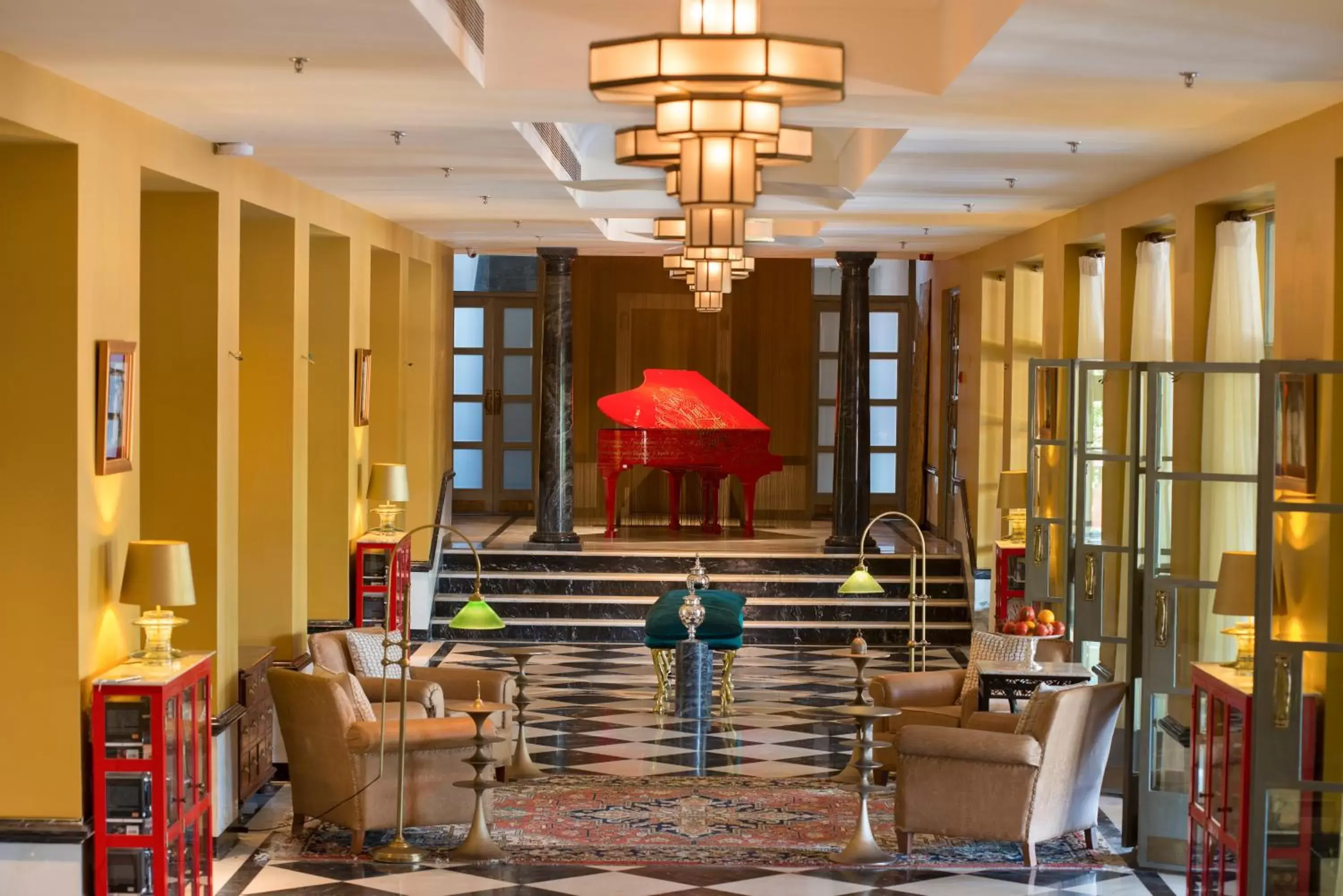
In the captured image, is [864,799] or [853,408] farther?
[853,408]

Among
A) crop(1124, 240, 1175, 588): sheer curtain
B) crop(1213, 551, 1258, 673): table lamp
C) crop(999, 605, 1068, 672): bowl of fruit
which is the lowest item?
crop(999, 605, 1068, 672): bowl of fruit

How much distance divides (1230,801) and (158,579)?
4.31m

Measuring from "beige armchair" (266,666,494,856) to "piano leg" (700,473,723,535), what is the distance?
32.2 ft

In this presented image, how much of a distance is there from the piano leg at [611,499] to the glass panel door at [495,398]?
269 centimetres

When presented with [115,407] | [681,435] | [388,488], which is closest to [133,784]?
[115,407]

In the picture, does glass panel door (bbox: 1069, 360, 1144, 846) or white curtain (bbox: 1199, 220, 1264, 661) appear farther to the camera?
white curtain (bbox: 1199, 220, 1264, 661)

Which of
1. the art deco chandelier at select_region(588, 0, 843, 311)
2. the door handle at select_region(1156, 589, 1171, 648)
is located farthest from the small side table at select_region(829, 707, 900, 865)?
the art deco chandelier at select_region(588, 0, 843, 311)

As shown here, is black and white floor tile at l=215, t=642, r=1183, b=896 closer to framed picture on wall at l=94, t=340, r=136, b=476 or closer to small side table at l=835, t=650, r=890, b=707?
small side table at l=835, t=650, r=890, b=707

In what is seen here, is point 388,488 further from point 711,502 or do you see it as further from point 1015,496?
point 711,502

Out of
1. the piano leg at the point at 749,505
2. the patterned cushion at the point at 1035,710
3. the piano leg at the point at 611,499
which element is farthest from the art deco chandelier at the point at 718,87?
the piano leg at the point at 749,505

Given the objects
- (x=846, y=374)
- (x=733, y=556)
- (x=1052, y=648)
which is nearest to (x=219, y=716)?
(x=1052, y=648)

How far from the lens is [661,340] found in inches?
774

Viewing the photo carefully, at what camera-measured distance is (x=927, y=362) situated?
1839 centimetres

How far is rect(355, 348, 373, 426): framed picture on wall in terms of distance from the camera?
11.9 m
